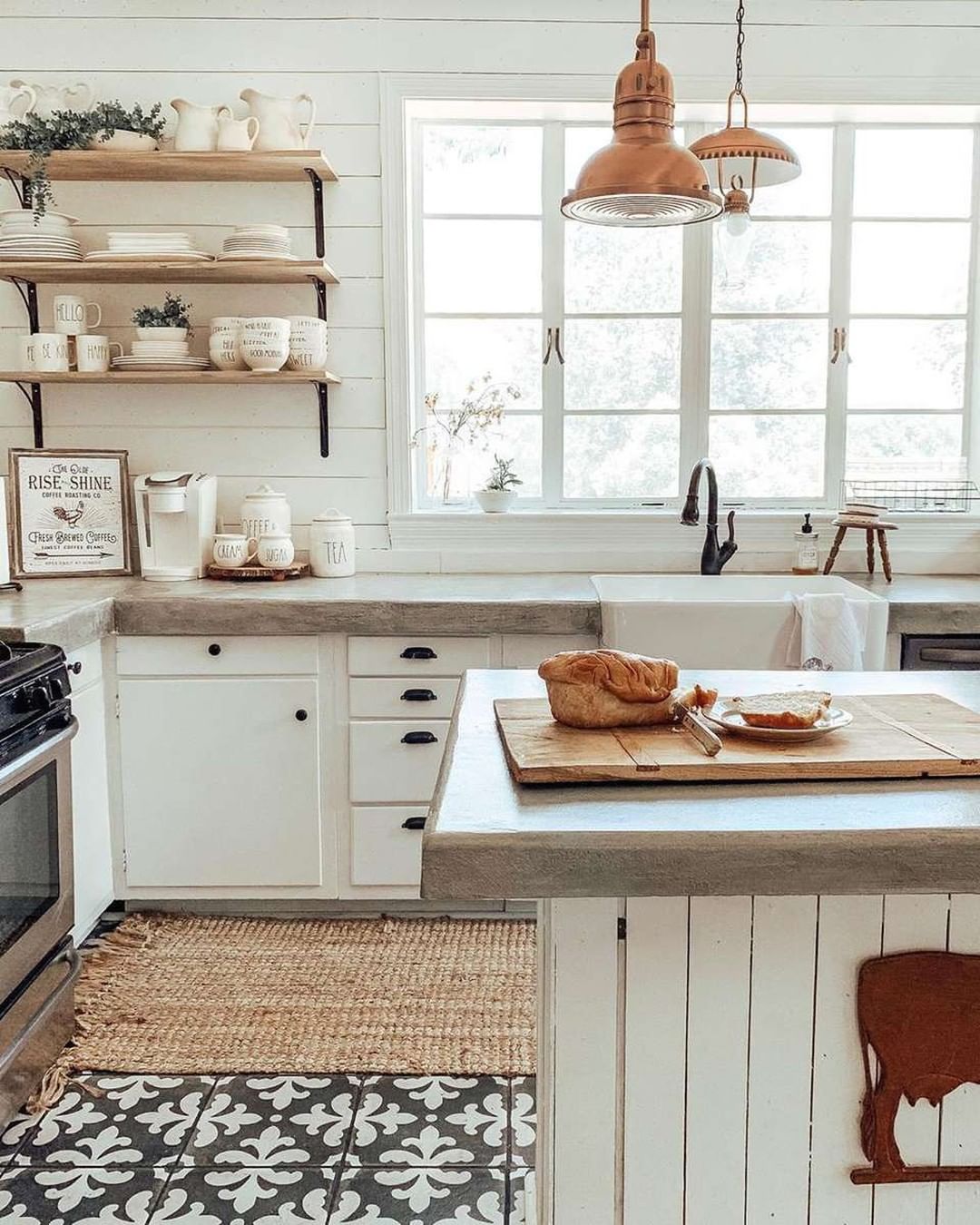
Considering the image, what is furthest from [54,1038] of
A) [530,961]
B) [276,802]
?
[530,961]

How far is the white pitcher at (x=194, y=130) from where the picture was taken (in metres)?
3.23

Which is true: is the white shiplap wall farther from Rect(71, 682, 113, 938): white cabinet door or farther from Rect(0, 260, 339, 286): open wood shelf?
Rect(71, 682, 113, 938): white cabinet door

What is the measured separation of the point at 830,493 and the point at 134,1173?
278cm

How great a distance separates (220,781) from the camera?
3053mm

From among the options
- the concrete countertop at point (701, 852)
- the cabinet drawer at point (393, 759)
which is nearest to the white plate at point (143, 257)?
the cabinet drawer at point (393, 759)

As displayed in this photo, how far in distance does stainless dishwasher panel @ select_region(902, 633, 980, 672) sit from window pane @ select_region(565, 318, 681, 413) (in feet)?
3.79

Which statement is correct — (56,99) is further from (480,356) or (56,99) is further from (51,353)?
(480,356)

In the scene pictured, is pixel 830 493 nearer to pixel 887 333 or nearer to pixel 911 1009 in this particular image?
pixel 887 333

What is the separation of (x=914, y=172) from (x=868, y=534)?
119 cm

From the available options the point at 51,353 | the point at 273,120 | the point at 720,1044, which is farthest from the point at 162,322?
the point at 720,1044

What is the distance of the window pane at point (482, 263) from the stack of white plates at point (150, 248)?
74 cm

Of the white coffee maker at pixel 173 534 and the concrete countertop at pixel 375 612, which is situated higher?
the white coffee maker at pixel 173 534

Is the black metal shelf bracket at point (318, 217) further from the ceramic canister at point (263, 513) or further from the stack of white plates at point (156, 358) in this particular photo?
the ceramic canister at point (263, 513)

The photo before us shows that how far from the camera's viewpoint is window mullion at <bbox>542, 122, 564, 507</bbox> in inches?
140
